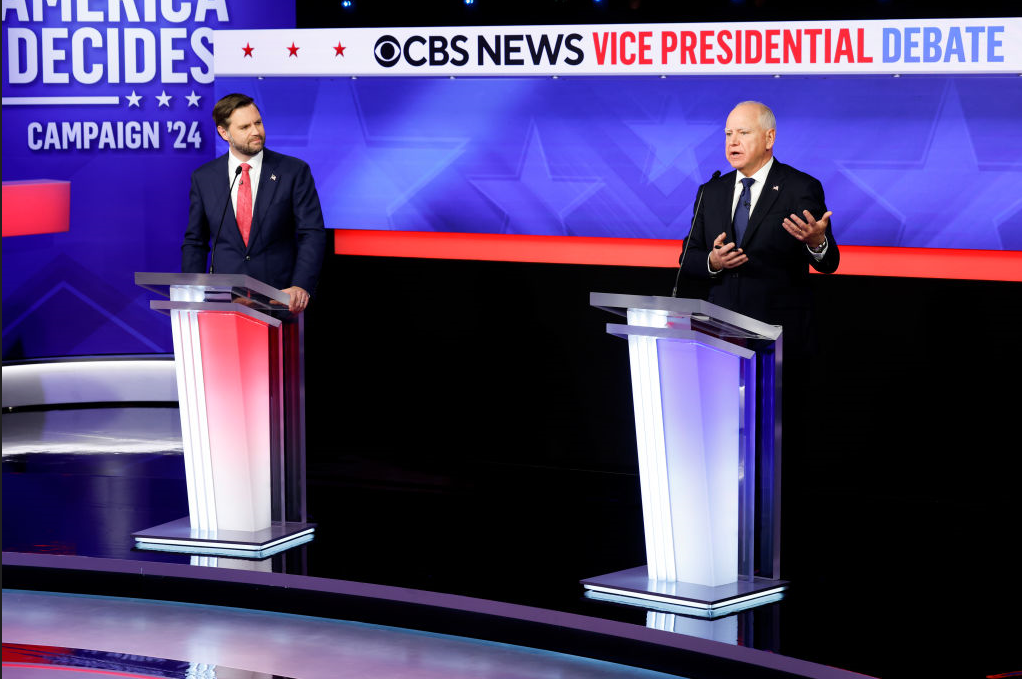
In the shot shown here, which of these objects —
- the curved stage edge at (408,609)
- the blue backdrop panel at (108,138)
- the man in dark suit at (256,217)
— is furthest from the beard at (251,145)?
the blue backdrop panel at (108,138)

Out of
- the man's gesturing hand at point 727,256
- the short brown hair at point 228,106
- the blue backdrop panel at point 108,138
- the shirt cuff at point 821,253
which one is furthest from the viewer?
the blue backdrop panel at point 108,138

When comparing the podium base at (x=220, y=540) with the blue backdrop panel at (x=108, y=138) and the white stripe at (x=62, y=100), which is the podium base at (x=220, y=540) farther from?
the white stripe at (x=62, y=100)

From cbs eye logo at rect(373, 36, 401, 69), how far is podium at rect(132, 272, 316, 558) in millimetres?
1766

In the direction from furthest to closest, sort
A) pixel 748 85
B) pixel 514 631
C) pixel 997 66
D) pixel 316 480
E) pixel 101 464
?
pixel 101 464
pixel 316 480
pixel 748 85
pixel 997 66
pixel 514 631

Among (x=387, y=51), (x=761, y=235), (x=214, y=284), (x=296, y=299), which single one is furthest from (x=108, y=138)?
(x=761, y=235)

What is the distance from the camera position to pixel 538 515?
447 centimetres

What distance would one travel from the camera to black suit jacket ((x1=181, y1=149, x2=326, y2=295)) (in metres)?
4.13

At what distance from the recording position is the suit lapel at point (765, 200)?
11.6 feet

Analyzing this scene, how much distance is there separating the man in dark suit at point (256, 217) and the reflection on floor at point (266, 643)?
107 centimetres

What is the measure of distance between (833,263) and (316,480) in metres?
2.48

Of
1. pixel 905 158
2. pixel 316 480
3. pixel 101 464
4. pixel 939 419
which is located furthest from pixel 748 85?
pixel 101 464

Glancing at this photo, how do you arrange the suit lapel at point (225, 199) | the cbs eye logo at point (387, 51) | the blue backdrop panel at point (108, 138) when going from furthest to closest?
1. the blue backdrop panel at point (108, 138)
2. the cbs eye logo at point (387, 51)
3. the suit lapel at point (225, 199)

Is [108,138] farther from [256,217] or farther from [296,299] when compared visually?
[296,299]

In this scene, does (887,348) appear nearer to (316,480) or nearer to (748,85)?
(748,85)
